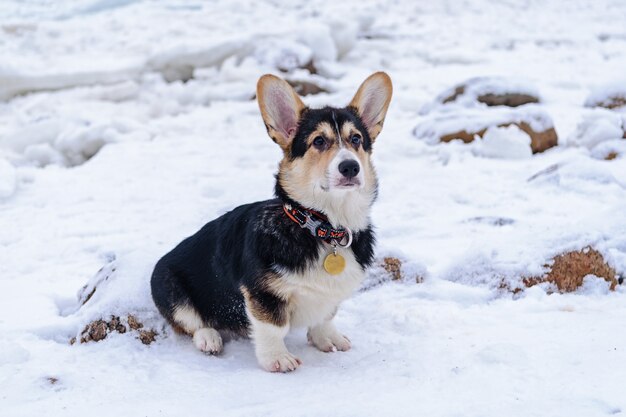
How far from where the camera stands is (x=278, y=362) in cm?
301

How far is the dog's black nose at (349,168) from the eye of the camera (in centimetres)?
287

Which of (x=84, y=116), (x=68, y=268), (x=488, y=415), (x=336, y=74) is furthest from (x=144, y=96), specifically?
(x=488, y=415)

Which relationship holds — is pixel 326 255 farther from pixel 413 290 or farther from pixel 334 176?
pixel 413 290

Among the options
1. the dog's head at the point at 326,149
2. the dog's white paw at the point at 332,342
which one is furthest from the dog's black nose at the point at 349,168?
the dog's white paw at the point at 332,342

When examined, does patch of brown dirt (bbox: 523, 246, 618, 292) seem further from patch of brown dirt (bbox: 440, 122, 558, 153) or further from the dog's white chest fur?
patch of brown dirt (bbox: 440, 122, 558, 153)

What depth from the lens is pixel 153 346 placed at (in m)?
3.31

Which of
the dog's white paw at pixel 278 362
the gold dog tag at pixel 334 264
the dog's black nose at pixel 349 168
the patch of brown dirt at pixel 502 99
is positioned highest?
the dog's black nose at pixel 349 168

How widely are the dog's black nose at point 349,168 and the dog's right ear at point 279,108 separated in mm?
453

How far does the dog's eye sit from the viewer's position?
3.09 meters

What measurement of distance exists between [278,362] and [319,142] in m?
1.08

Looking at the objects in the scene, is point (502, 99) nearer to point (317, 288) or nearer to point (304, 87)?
point (304, 87)

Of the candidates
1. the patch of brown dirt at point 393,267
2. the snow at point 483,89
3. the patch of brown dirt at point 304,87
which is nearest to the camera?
the patch of brown dirt at point 393,267

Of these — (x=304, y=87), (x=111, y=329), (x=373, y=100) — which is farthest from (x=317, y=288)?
(x=304, y=87)

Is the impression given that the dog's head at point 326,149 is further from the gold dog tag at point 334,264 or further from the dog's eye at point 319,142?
the gold dog tag at point 334,264
